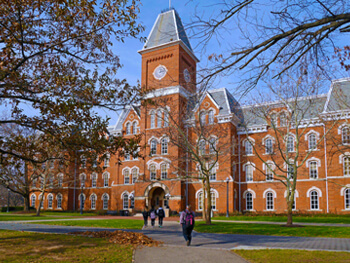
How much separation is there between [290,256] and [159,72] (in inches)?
1422

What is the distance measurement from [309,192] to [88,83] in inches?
1250

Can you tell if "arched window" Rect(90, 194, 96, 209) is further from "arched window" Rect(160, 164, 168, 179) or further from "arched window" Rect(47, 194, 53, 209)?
"arched window" Rect(160, 164, 168, 179)

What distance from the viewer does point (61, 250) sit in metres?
11.6

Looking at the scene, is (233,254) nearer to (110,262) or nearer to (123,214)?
(110,262)

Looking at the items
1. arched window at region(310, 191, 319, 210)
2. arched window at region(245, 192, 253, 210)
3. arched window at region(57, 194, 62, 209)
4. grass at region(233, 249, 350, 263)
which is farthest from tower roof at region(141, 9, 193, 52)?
grass at region(233, 249, 350, 263)

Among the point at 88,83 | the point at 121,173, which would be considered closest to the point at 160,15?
the point at 121,173

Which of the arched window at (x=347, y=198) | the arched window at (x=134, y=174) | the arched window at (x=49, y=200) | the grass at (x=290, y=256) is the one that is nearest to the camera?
the grass at (x=290, y=256)

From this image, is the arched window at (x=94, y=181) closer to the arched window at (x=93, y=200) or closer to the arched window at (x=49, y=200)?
the arched window at (x=93, y=200)

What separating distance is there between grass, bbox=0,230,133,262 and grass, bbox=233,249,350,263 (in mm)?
3831

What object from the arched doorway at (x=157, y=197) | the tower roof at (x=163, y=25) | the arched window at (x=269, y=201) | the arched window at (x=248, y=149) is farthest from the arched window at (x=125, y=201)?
the tower roof at (x=163, y=25)

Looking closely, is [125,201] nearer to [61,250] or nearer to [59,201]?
[59,201]

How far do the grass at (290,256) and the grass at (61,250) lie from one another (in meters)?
3.83

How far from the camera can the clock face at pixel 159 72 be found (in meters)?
43.8

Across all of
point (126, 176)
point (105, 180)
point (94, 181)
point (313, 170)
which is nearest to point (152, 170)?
point (126, 176)
